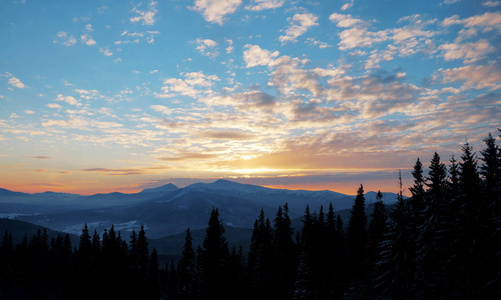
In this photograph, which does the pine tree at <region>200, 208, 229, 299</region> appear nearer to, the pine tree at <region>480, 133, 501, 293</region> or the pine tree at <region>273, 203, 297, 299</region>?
the pine tree at <region>273, 203, 297, 299</region>

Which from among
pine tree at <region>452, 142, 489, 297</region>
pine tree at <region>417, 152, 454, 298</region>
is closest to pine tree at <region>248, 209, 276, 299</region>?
pine tree at <region>417, 152, 454, 298</region>

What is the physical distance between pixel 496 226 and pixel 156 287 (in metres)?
67.0

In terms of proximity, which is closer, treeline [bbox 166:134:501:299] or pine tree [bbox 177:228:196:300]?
treeline [bbox 166:134:501:299]

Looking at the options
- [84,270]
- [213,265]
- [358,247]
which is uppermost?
[213,265]

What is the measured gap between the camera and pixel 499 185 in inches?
1087

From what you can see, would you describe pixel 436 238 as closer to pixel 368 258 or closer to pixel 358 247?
pixel 368 258

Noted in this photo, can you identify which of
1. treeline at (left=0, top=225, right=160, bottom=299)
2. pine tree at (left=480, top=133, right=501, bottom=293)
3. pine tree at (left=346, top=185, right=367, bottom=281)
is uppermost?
pine tree at (left=480, top=133, right=501, bottom=293)

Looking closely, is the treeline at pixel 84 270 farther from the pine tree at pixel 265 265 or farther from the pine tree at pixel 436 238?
the pine tree at pixel 436 238

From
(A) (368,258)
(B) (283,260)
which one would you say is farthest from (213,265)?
(A) (368,258)

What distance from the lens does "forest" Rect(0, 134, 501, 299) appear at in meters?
Result: 26.3

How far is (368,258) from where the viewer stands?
48.2m

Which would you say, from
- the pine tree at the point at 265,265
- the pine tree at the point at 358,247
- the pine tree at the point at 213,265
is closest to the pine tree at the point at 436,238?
the pine tree at the point at 358,247

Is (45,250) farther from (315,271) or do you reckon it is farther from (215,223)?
(315,271)

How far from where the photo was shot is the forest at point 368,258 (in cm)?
2627
